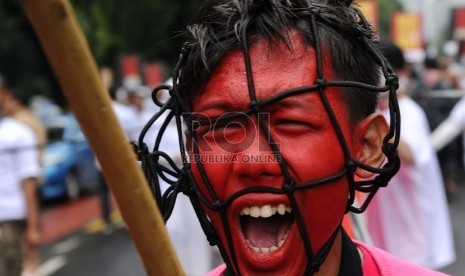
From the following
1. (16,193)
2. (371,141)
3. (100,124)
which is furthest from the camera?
(16,193)

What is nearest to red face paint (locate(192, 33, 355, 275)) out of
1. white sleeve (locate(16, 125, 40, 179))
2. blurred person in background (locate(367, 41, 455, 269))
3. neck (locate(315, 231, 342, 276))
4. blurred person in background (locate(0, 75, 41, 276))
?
neck (locate(315, 231, 342, 276))

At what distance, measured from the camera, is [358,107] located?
5.46 feet

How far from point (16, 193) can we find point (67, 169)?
6866mm

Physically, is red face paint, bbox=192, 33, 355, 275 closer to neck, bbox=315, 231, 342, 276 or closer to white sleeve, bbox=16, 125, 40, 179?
neck, bbox=315, 231, 342, 276

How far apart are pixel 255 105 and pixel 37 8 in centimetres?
59

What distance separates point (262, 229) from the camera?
1599 mm

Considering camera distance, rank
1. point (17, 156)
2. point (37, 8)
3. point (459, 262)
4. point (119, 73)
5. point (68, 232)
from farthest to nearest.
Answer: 1. point (119, 73)
2. point (68, 232)
3. point (459, 262)
4. point (17, 156)
5. point (37, 8)

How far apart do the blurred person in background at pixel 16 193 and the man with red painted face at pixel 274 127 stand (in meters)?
5.00

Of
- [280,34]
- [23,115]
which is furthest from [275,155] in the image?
[23,115]

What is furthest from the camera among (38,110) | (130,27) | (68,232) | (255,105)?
(130,27)

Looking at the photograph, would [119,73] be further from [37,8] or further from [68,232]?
[37,8]

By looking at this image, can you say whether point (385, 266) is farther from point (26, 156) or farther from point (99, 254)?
point (99, 254)

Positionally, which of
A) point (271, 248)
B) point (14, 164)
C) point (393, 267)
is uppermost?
point (271, 248)

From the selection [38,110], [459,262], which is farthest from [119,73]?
[459,262]
